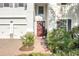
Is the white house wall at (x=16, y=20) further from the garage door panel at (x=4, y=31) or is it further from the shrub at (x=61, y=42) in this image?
the shrub at (x=61, y=42)

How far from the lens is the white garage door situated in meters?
15.9

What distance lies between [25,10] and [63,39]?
18.4 ft

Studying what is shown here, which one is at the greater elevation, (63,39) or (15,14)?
(15,14)

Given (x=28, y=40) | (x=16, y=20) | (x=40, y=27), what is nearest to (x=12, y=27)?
(x=16, y=20)

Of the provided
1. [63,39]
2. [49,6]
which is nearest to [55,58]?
[63,39]

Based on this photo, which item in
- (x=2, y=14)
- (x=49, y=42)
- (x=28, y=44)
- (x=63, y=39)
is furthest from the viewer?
(x=2, y=14)

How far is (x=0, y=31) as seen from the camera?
53.0ft

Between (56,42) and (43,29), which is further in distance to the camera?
(43,29)

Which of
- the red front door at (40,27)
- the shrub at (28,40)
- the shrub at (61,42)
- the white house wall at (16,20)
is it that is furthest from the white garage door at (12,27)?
the shrub at (61,42)

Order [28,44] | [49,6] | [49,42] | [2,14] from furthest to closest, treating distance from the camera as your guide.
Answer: [2,14], [49,6], [28,44], [49,42]

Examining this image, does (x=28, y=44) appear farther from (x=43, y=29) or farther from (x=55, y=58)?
(x=55, y=58)

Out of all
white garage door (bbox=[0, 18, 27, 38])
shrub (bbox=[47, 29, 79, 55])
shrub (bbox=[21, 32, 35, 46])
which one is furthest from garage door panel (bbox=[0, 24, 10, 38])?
shrub (bbox=[47, 29, 79, 55])

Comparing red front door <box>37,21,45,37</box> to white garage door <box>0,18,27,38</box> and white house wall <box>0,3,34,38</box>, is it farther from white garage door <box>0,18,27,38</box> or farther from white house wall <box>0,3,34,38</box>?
white garage door <box>0,18,27,38</box>

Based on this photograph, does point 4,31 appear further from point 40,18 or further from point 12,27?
point 40,18
